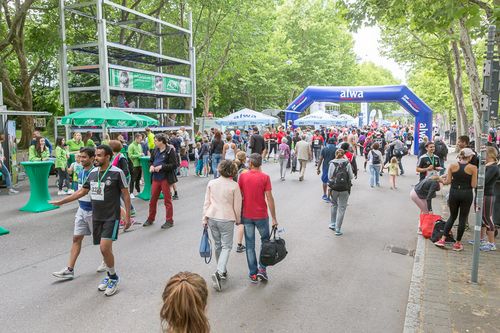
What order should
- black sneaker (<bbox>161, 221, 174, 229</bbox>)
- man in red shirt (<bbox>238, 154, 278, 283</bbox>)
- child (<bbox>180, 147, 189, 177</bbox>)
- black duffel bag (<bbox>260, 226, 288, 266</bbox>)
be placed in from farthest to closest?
child (<bbox>180, 147, 189, 177</bbox>) < black sneaker (<bbox>161, 221, 174, 229</bbox>) < man in red shirt (<bbox>238, 154, 278, 283</bbox>) < black duffel bag (<bbox>260, 226, 288, 266</bbox>)

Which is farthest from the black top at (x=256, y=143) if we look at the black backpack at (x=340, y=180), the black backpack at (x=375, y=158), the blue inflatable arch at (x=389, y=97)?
the blue inflatable arch at (x=389, y=97)

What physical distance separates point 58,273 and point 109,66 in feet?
40.0

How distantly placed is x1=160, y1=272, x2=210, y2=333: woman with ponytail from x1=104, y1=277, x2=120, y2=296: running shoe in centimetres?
337

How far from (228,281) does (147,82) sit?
47.6 feet

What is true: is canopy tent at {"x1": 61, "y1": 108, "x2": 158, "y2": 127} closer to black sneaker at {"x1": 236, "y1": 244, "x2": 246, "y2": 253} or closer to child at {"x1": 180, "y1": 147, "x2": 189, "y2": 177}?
child at {"x1": 180, "y1": 147, "x2": 189, "y2": 177}

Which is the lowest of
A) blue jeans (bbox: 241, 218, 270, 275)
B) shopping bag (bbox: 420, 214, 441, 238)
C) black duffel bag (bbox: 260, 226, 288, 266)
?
shopping bag (bbox: 420, 214, 441, 238)

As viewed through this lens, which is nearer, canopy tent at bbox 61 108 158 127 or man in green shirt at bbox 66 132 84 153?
canopy tent at bbox 61 108 158 127

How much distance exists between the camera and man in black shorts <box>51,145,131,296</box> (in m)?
5.19

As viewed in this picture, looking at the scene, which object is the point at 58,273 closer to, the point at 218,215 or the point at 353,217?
the point at 218,215

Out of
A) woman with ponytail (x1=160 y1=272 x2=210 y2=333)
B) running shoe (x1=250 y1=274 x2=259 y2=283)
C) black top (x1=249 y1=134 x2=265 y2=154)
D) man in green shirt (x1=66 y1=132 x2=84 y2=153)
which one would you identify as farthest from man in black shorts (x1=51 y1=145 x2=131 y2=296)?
black top (x1=249 y1=134 x2=265 y2=154)

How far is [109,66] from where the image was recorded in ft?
53.5

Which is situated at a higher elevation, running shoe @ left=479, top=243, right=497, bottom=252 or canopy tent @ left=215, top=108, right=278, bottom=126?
canopy tent @ left=215, top=108, right=278, bottom=126

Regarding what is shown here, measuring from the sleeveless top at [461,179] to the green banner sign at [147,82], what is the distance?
519 inches

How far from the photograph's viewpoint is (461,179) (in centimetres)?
698
